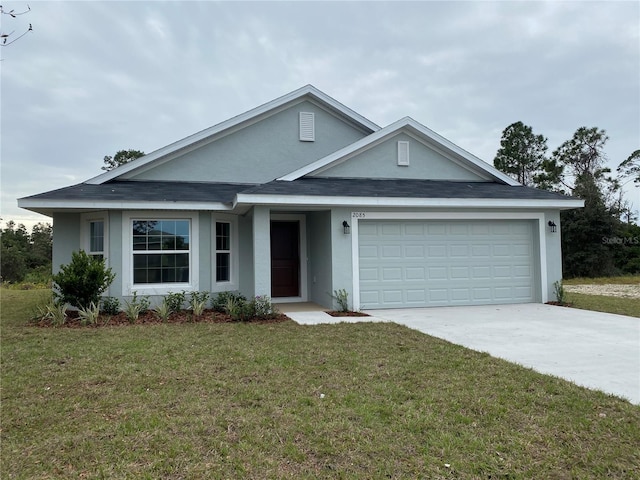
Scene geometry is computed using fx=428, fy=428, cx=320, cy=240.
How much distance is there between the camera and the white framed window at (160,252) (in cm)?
1020

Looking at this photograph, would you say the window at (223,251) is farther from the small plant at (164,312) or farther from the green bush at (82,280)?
the green bush at (82,280)

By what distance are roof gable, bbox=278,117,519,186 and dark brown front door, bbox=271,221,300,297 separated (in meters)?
1.69

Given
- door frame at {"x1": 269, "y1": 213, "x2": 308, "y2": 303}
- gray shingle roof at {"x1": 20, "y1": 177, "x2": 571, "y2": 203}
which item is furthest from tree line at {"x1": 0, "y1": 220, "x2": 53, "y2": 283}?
door frame at {"x1": 269, "y1": 213, "x2": 308, "y2": 303}

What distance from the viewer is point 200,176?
12586mm

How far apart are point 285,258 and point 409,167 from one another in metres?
4.48

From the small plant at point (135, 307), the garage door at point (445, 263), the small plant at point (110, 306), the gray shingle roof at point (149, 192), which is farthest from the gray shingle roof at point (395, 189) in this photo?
the small plant at point (110, 306)

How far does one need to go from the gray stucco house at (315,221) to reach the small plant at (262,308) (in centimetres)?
34

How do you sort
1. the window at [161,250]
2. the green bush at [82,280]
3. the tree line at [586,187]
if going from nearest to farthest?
the green bush at [82,280]
the window at [161,250]
the tree line at [586,187]

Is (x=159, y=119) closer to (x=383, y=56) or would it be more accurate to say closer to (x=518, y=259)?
(x=383, y=56)

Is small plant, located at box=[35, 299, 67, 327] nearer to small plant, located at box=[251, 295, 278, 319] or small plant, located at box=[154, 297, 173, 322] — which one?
small plant, located at box=[154, 297, 173, 322]

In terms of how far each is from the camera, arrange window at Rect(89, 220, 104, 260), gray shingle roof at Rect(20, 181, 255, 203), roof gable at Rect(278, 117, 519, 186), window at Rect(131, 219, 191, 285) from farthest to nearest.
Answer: roof gable at Rect(278, 117, 519, 186), window at Rect(89, 220, 104, 260), window at Rect(131, 219, 191, 285), gray shingle roof at Rect(20, 181, 255, 203)

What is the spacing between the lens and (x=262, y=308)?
30.7 feet

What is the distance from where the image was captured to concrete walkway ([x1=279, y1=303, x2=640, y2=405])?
5.21m

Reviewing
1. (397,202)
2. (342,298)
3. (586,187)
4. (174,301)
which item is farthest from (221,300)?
(586,187)
